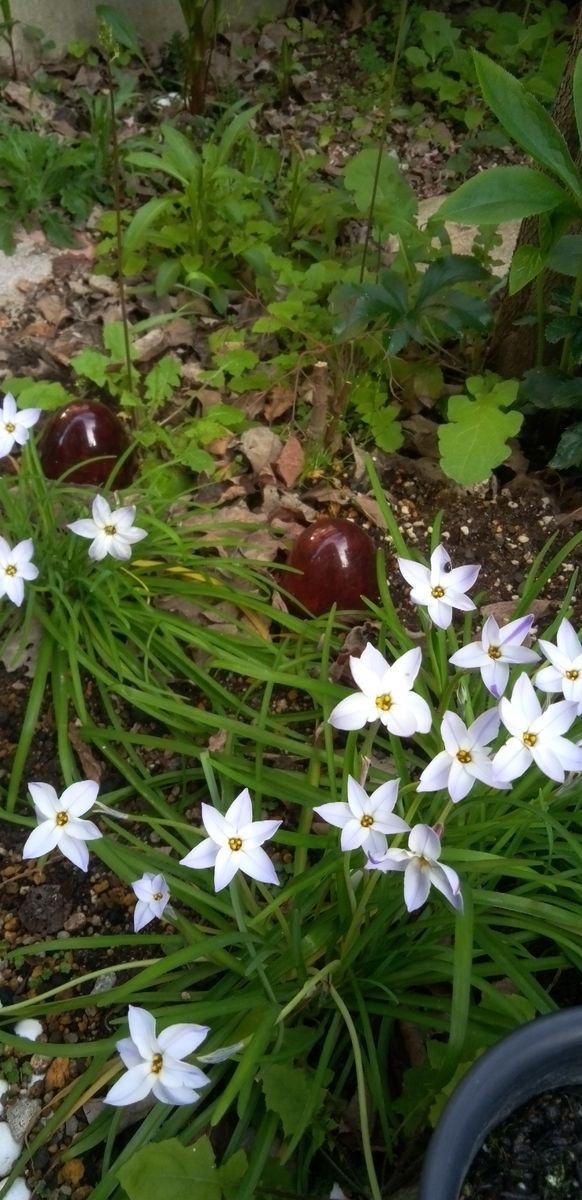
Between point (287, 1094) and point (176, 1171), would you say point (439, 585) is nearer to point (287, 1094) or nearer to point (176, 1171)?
point (287, 1094)

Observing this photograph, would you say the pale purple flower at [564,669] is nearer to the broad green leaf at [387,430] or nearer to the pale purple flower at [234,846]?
the pale purple flower at [234,846]

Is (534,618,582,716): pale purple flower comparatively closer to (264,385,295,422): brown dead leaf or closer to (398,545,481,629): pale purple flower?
(398,545,481,629): pale purple flower

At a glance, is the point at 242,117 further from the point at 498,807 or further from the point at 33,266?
the point at 498,807

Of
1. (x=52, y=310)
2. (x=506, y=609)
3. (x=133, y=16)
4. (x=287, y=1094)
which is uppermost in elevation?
(x=133, y=16)

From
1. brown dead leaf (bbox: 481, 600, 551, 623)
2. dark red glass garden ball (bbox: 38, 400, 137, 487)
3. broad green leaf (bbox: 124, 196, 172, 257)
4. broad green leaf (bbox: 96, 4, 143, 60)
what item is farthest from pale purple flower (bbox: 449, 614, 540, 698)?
broad green leaf (bbox: 96, 4, 143, 60)

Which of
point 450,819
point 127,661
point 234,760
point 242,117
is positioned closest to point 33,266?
point 242,117

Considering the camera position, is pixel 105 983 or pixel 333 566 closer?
pixel 105 983

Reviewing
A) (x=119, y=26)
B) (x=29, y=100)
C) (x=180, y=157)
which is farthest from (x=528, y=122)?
(x=29, y=100)
